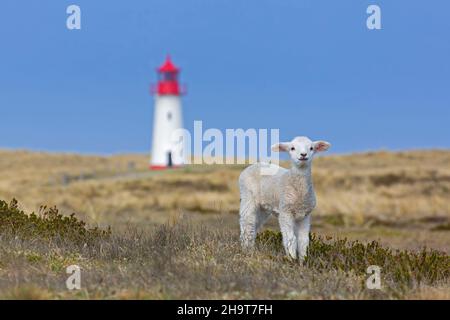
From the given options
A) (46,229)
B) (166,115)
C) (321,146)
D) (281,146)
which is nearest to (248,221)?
(281,146)

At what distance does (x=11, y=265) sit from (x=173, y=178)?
34729 mm

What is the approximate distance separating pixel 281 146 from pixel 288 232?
1.31 metres

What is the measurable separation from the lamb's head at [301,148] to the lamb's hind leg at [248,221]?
148 centimetres

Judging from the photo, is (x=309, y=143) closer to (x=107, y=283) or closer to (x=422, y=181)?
(x=107, y=283)

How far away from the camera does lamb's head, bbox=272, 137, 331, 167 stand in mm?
10047

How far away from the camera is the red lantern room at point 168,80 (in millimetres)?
56812

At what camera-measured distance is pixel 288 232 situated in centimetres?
1057

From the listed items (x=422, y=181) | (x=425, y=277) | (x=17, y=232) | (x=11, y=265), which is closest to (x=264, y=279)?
(x=425, y=277)

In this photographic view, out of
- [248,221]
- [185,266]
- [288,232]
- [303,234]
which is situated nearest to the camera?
[185,266]

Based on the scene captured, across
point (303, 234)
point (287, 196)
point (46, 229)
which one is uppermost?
point (287, 196)

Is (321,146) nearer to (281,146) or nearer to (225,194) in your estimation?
(281,146)

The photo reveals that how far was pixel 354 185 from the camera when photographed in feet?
134

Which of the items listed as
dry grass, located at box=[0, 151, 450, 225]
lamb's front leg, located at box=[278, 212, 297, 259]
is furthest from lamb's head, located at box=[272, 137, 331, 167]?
dry grass, located at box=[0, 151, 450, 225]

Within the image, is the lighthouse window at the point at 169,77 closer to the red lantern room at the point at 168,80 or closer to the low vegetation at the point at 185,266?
the red lantern room at the point at 168,80
